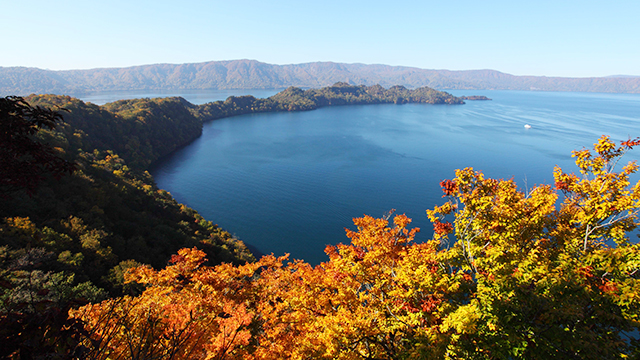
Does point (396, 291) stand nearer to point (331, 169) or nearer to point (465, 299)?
point (465, 299)

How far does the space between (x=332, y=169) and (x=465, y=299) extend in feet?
207

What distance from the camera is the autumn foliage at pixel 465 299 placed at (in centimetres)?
854

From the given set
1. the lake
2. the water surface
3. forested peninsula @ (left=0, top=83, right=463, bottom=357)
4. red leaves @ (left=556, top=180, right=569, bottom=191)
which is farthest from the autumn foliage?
the water surface

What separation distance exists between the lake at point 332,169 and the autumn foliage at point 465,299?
26.2 metres

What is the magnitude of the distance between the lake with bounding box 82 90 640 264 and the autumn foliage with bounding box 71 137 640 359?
1030 inches

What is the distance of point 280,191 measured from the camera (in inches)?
2397

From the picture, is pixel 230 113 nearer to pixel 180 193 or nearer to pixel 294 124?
pixel 294 124

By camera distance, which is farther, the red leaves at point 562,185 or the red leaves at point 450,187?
the red leaves at point 562,185

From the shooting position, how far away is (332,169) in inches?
2911

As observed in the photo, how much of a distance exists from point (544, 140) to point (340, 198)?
8955 cm

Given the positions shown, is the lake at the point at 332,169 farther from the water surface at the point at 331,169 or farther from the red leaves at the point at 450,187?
the red leaves at the point at 450,187

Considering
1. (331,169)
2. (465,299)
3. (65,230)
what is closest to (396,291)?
(465,299)

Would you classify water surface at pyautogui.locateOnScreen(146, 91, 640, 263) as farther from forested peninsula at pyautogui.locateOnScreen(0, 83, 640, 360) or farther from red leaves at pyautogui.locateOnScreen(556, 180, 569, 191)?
red leaves at pyautogui.locateOnScreen(556, 180, 569, 191)

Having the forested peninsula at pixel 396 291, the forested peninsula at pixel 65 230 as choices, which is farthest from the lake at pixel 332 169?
the forested peninsula at pixel 396 291
